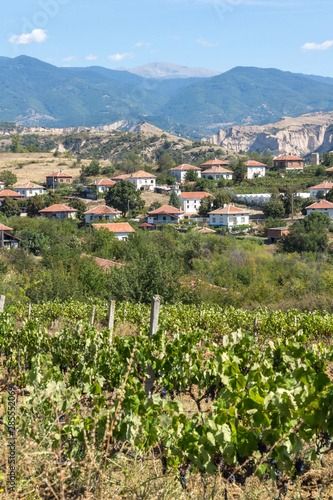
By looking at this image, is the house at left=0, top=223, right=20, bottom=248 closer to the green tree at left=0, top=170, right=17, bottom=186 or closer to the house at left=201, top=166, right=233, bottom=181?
the green tree at left=0, top=170, right=17, bottom=186

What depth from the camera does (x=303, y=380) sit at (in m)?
4.31

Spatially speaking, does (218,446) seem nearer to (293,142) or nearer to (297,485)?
(297,485)

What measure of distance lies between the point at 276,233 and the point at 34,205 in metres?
29.6

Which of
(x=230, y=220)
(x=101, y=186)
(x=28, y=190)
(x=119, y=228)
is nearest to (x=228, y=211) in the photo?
(x=230, y=220)

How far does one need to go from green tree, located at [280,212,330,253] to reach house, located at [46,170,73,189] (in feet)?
134

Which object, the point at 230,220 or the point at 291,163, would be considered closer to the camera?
the point at 230,220

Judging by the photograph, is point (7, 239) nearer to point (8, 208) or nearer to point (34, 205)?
point (8, 208)

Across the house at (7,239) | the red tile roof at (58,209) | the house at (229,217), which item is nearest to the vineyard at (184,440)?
the house at (7,239)

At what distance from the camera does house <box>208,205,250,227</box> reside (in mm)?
51719

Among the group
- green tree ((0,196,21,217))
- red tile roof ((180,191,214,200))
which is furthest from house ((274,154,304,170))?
green tree ((0,196,21,217))

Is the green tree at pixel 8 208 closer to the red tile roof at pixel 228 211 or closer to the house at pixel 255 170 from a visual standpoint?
the red tile roof at pixel 228 211

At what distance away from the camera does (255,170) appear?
241ft

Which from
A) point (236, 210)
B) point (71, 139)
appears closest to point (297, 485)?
point (236, 210)

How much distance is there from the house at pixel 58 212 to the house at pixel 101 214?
270 centimetres
